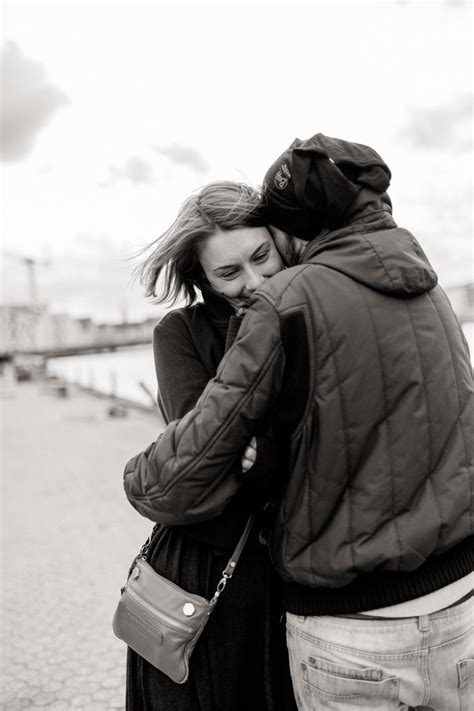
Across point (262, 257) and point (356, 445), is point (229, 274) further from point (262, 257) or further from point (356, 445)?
point (356, 445)

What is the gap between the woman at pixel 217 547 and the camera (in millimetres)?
1689

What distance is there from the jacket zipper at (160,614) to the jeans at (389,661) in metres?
0.29

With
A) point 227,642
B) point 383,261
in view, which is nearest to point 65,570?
point 227,642

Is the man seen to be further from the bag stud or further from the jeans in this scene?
the bag stud

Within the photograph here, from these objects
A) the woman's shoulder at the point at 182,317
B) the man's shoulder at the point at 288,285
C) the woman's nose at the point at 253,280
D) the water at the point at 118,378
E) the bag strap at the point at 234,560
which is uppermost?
the man's shoulder at the point at 288,285

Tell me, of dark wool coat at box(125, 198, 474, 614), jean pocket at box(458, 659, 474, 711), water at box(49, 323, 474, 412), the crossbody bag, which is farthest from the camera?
water at box(49, 323, 474, 412)

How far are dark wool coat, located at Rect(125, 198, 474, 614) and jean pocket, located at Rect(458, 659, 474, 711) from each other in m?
0.20

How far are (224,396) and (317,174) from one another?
1.60 feet

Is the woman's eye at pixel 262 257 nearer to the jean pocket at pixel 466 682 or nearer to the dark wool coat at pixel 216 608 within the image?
the dark wool coat at pixel 216 608

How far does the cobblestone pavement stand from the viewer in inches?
135

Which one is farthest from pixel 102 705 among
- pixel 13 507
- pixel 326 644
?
pixel 13 507

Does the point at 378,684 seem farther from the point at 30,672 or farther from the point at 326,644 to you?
the point at 30,672

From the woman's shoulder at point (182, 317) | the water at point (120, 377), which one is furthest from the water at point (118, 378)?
the woman's shoulder at point (182, 317)

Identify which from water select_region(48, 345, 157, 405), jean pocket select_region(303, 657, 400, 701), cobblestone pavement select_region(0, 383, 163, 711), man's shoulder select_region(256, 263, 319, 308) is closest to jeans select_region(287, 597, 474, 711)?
jean pocket select_region(303, 657, 400, 701)
